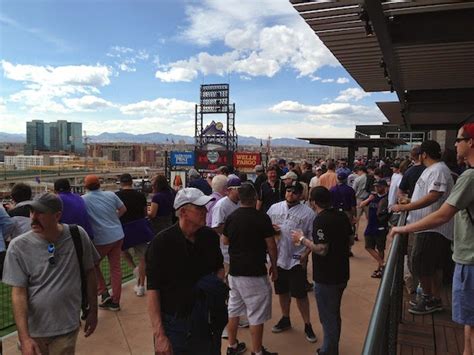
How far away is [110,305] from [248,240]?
2.51m

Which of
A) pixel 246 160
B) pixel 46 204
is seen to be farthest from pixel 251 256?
pixel 246 160

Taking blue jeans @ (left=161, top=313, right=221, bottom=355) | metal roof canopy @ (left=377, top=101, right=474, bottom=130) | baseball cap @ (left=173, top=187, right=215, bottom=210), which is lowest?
blue jeans @ (left=161, top=313, right=221, bottom=355)

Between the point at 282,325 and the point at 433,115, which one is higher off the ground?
the point at 433,115

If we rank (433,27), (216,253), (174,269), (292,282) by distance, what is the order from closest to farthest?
1. (174,269)
2. (216,253)
3. (292,282)
4. (433,27)

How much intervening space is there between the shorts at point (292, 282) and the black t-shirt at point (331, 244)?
66cm

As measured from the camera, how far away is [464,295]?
260cm

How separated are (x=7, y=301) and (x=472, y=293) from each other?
644 centimetres

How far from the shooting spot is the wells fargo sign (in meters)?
35.1

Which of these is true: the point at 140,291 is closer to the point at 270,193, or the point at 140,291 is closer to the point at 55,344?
the point at 270,193

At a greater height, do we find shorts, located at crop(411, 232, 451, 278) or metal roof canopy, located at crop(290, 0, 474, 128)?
metal roof canopy, located at crop(290, 0, 474, 128)

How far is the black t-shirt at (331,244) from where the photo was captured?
360cm

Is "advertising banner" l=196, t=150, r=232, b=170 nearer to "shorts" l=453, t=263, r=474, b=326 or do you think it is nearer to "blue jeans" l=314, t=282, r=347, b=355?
"blue jeans" l=314, t=282, r=347, b=355

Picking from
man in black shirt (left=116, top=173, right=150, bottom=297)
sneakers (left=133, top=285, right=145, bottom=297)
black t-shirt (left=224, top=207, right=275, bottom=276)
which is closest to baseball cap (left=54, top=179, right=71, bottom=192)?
man in black shirt (left=116, top=173, right=150, bottom=297)

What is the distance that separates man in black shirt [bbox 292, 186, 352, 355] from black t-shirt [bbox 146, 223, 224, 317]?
143 cm
